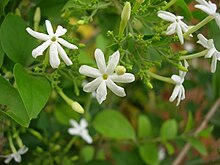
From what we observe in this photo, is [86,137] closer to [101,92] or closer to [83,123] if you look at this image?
[83,123]

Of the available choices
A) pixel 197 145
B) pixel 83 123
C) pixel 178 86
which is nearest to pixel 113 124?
pixel 83 123

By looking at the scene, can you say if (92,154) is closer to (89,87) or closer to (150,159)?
(150,159)

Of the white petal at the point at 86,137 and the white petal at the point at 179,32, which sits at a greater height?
the white petal at the point at 179,32

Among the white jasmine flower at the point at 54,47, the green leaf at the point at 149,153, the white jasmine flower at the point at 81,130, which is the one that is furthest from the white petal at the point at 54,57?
the green leaf at the point at 149,153

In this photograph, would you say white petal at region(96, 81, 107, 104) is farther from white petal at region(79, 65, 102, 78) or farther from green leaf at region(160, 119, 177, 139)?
green leaf at region(160, 119, 177, 139)

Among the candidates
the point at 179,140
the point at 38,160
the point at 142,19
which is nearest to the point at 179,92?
the point at 142,19

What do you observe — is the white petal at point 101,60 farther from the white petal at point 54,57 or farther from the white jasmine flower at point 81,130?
the white jasmine flower at point 81,130

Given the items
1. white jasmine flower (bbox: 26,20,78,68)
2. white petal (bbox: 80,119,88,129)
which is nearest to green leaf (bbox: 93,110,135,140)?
white petal (bbox: 80,119,88,129)
